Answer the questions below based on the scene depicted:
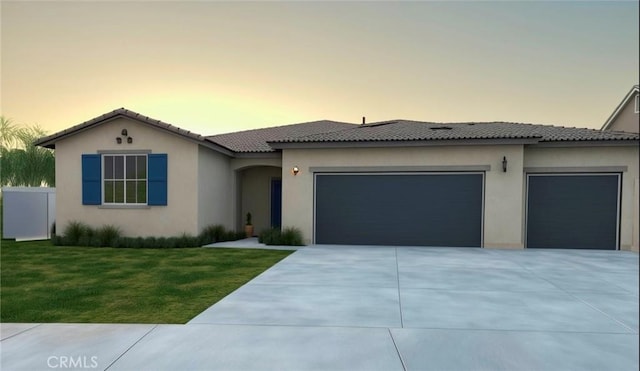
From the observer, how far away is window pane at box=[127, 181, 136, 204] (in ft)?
40.6

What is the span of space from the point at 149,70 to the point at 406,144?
33.3 ft

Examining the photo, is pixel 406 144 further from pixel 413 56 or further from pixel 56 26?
pixel 56 26

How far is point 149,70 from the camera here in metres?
13.9

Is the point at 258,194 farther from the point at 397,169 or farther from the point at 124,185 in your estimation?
the point at 397,169

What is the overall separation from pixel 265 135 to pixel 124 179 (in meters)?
7.41

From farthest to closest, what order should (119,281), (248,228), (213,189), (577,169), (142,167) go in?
(248,228) < (213,189) < (142,167) < (577,169) < (119,281)

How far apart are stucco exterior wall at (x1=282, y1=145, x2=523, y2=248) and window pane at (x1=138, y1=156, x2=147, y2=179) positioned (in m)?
4.75

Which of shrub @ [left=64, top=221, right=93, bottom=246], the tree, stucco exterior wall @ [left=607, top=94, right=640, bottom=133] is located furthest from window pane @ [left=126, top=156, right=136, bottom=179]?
stucco exterior wall @ [left=607, top=94, right=640, bottom=133]

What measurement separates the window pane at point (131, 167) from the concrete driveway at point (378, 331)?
308 inches

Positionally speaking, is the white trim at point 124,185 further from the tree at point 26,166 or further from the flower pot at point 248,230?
the tree at point 26,166

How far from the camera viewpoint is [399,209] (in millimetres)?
12234

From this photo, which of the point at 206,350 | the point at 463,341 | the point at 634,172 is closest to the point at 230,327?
the point at 206,350

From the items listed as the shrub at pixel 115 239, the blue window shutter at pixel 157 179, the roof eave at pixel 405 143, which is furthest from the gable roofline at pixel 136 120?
the shrub at pixel 115 239

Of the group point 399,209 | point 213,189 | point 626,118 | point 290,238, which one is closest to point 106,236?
point 213,189
